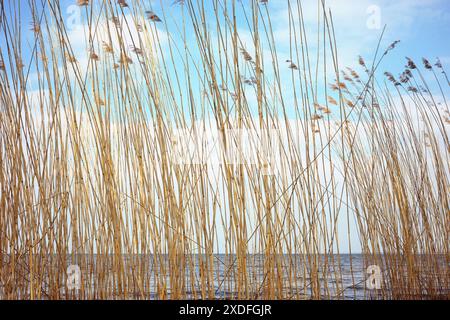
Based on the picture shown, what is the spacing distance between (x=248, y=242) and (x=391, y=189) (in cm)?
56

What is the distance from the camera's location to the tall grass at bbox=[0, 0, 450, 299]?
1.25m

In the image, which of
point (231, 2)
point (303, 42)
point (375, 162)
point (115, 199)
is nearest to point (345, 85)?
point (303, 42)

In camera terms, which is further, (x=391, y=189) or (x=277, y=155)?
(x=391, y=189)

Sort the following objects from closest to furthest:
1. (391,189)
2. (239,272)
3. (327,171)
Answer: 1. (239,272)
2. (327,171)
3. (391,189)

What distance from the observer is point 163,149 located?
A: 126 cm

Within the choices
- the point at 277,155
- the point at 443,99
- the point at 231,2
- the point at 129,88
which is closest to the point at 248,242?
the point at 277,155

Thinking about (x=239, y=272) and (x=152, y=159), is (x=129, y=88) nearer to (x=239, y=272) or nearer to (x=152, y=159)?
(x=152, y=159)

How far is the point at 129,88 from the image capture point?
1.29m

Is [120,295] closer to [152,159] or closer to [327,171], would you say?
[152,159]

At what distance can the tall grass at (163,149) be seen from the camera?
49.3 inches

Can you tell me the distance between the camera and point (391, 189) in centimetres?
151

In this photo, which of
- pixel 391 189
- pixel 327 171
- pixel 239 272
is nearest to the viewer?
pixel 239 272

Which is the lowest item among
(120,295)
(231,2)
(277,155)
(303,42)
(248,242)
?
(120,295)

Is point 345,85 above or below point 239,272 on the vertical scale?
above
